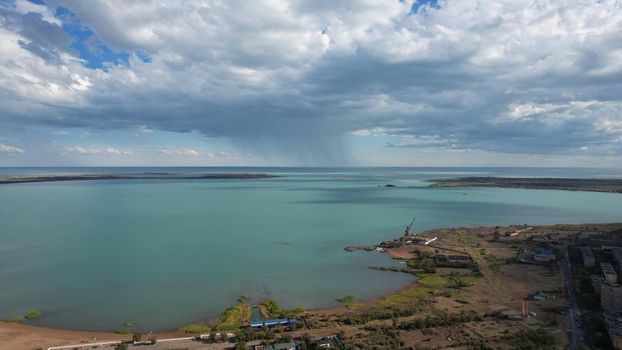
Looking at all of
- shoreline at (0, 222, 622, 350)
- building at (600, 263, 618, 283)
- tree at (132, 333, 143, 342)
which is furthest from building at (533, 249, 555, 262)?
tree at (132, 333, 143, 342)

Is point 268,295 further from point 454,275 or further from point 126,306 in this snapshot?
point 454,275

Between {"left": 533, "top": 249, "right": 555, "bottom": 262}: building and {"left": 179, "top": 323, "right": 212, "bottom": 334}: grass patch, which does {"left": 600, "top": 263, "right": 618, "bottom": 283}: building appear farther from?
{"left": 179, "top": 323, "right": 212, "bottom": 334}: grass patch

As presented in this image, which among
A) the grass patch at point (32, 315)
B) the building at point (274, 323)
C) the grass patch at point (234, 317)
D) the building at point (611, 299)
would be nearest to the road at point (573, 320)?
the building at point (611, 299)

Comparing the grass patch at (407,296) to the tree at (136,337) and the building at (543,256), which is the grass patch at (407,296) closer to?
the building at (543,256)

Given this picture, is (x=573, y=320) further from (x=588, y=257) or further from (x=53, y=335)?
(x=53, y=335)

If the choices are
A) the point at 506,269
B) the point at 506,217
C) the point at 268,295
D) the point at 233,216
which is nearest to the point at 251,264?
the point at 268,295

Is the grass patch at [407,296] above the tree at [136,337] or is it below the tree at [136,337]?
above
